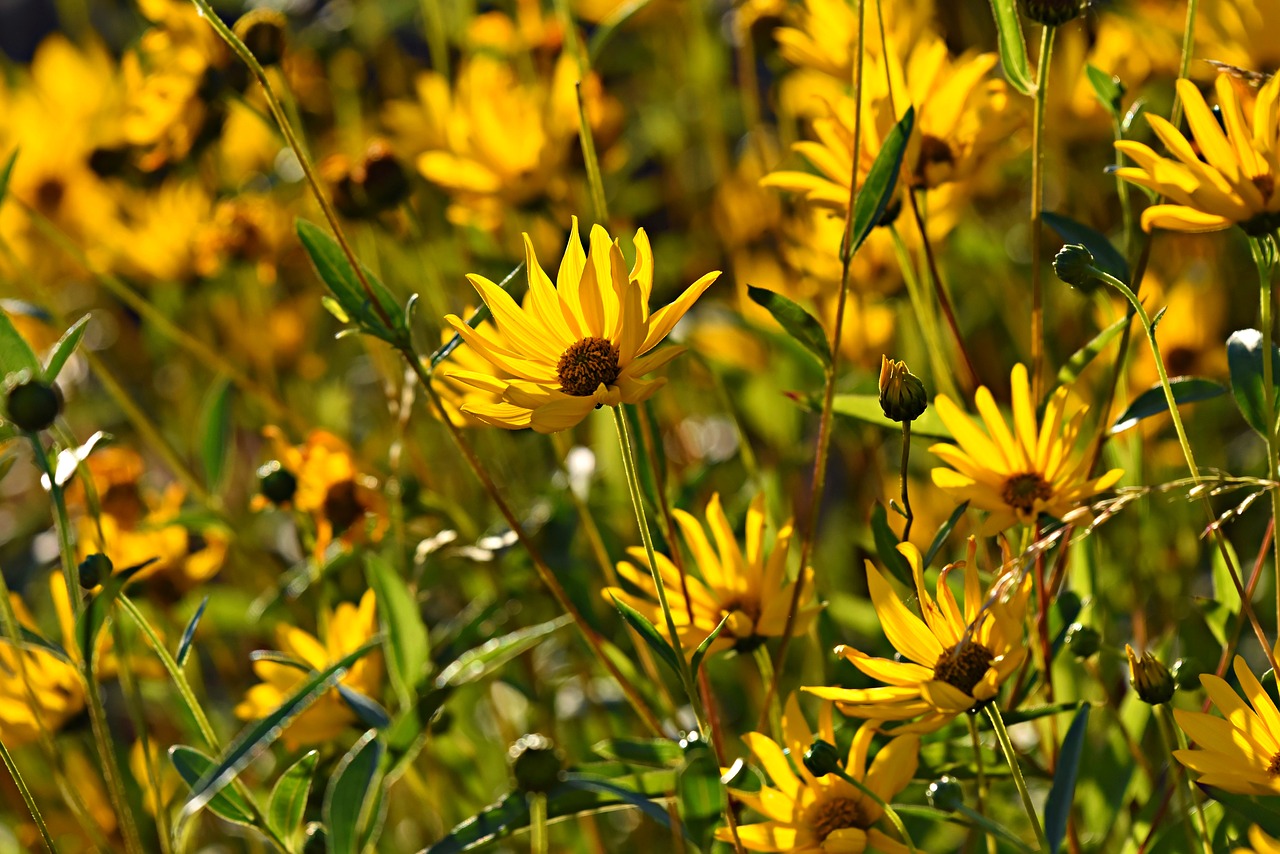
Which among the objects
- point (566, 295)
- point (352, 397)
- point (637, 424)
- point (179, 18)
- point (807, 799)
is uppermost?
point (179, 18)

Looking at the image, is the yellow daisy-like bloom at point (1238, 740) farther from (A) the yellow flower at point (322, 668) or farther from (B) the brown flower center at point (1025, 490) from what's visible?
(A) the yellow flower at point (322, 668)

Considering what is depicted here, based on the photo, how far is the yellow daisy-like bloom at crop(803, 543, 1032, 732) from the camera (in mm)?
516

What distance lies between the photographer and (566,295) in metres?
0.55

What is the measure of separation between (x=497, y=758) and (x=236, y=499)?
914 millimetres

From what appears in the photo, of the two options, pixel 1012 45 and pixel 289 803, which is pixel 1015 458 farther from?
pixel 289 803

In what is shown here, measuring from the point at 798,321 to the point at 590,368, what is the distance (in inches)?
4.2

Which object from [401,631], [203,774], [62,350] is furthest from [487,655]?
[62,350]

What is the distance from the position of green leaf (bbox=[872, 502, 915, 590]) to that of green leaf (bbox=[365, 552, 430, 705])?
0.24 metres

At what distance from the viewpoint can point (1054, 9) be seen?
0.58 m

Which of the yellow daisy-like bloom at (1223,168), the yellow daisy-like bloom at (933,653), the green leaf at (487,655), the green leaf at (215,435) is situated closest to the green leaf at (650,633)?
the yellow daisy-like bloom at (933,653)

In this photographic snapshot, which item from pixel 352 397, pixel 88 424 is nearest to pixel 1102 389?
pixel 352 397

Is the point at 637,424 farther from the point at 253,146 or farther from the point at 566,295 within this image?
the point at 253,146

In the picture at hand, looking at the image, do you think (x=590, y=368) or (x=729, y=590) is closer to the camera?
(x=590, y=368)

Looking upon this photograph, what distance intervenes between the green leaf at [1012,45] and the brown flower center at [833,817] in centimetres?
34
